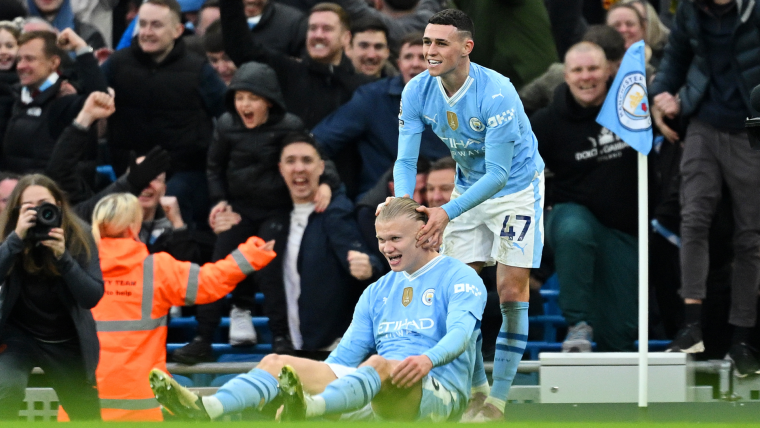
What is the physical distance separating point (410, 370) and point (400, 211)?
A: 0.87 meters

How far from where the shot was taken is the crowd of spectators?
26.1 feet

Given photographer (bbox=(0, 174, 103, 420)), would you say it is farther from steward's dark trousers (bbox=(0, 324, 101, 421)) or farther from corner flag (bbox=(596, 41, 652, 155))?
corner flag (bbox=(596, 41, 652, 155))

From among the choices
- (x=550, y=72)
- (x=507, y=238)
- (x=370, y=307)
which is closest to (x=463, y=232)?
(x=507, y=238)

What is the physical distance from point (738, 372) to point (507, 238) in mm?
2128

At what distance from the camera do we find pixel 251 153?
27.9ft

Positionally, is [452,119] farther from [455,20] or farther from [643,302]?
[643,302]

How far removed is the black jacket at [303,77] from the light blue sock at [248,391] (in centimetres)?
435

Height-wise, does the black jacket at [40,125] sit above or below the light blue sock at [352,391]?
above

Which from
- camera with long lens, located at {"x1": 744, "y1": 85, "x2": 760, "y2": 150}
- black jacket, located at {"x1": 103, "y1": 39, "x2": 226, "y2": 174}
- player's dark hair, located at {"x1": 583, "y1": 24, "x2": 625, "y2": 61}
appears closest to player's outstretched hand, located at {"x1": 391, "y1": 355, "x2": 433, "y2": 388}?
camera with long lens, located at {"x1": 744, "y1": 85, "x2": 760, "y2": 150}

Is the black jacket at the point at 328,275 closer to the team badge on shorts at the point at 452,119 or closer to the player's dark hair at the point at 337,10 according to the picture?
the player's dark hair at the point at 337,10

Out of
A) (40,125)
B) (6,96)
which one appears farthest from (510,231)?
(6,96)

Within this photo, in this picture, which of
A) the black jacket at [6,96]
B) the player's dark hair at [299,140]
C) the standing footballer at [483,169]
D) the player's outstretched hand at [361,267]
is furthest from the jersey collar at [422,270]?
the black jacket at [6,96]

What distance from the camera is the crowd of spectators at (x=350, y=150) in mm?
7961

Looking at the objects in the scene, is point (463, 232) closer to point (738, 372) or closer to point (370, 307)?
point (370, 307)
